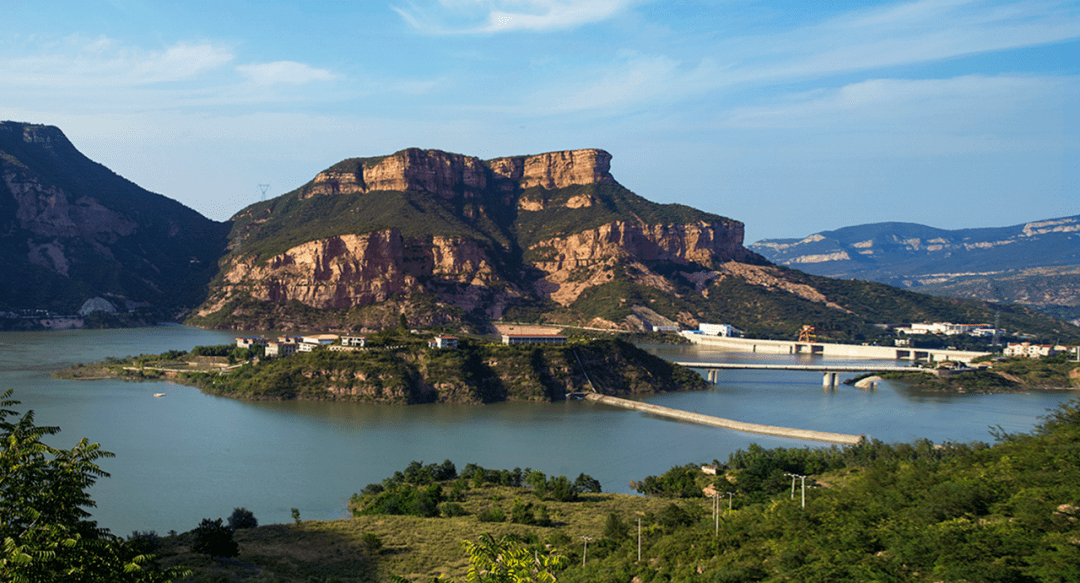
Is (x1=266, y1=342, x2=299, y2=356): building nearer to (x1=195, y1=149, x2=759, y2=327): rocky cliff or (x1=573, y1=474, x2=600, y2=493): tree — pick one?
(x1=195, y1=149, x2=759, y2=327): rocky cliff

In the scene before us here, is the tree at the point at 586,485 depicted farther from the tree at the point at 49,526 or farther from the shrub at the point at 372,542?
the tree at the point at 49,526

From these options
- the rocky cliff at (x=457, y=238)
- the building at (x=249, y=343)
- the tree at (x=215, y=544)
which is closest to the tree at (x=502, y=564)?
the tree at (x=215, y=544)

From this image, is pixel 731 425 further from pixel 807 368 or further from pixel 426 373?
pixel 807 368

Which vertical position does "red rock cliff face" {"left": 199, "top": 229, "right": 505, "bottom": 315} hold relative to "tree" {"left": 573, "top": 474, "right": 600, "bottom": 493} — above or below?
above

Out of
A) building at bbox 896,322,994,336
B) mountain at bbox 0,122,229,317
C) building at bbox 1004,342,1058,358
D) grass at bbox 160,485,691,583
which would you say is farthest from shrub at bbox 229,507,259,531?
building at bbox 896,322,994,336

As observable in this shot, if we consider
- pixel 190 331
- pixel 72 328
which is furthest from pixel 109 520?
pixel 72 328
